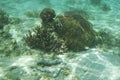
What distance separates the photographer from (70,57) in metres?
7.88

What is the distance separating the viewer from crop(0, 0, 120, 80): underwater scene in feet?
22.7

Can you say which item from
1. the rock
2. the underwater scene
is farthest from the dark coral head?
the rock

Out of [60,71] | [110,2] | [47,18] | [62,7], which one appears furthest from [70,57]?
[110,2]

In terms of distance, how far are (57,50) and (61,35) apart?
88cm

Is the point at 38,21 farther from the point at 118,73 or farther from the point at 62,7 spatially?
the point at 118,73

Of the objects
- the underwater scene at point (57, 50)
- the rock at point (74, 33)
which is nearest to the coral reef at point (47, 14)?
the underwater scene at point (57, 50)

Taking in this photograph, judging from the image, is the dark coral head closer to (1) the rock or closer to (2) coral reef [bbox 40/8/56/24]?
(2) coral reef [bbox 40/8/56/24]

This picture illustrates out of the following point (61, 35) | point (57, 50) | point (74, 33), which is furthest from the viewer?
point (61, 35)

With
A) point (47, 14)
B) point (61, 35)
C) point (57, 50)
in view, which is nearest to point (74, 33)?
point (61, 35)

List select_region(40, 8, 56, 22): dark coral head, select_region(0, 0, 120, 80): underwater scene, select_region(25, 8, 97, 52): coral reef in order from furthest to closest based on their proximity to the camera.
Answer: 1. select_region(40, 8, 56, 22): dark coral head
2. select_region(25, 8, 97, 52): coral reef
3. select_region(0, 0, 120, 80): underwater scene

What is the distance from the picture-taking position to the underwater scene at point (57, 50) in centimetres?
692

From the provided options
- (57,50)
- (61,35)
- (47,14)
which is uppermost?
(47,14)

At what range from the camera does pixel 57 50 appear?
324 inches

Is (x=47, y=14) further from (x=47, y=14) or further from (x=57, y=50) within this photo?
(x=57, y=50)
